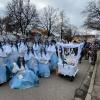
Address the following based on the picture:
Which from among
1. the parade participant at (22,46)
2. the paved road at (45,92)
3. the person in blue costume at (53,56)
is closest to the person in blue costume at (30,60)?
the parade participant at (22,46)

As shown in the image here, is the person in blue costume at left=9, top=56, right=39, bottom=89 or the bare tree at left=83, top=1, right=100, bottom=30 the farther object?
the bare tree at left=83, top=1, right=100, bottom=30

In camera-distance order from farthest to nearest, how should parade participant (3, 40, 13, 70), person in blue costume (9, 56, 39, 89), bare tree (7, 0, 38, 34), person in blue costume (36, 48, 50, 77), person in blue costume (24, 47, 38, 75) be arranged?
bare tree (7, 0, 38, 34) < person in blue costume (36, 48, 50, 77) < person in blue costume (24, 47, 38, 75) < parade participant (3, 40, 13, 70) < person in blue costume (9, 56, 39, 89)

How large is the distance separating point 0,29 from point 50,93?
1604 inches

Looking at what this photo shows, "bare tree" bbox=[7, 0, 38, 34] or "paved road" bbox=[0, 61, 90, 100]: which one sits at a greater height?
"bare tree" bbox=[7, 0, 38, 34]

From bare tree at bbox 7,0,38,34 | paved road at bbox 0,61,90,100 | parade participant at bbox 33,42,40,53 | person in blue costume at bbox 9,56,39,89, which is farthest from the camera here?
bare tree at bbox 7,0,38,34

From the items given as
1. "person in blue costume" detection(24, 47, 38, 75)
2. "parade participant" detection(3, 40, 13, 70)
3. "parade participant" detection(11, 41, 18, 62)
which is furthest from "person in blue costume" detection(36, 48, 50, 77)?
"parade participant" detection(3, 40, 13, 70)

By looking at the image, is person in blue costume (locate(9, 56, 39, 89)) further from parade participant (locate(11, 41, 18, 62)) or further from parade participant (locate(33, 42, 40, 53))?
parade participant (locate(33, 42, 40, 53))

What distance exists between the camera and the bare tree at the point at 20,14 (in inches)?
1510

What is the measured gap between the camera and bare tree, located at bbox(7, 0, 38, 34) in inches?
1510

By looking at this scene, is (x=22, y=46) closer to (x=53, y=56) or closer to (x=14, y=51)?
(x=14, y=51)

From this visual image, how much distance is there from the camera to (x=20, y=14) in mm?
38312

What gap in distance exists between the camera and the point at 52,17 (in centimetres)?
5697

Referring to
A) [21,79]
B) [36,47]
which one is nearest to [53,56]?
[36,47]

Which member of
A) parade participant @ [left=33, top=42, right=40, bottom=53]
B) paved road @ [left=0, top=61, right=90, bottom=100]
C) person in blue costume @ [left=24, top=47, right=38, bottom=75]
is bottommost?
paved road @ [left=0, top=61, right=90, bottom=100]
